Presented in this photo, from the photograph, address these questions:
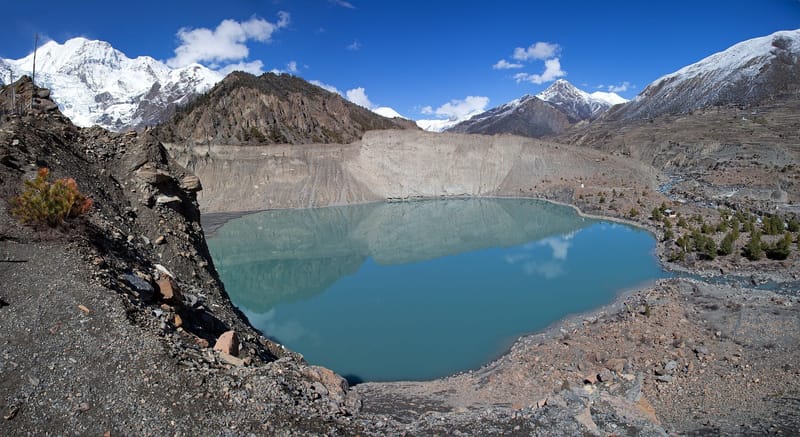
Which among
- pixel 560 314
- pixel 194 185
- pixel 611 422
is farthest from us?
pixel 560 314

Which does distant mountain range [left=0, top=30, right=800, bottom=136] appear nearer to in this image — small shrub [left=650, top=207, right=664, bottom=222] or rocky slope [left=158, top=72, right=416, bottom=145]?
rocky slope [left=158, top=72, right=416, bottom=145]

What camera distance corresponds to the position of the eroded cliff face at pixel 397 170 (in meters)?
53.1

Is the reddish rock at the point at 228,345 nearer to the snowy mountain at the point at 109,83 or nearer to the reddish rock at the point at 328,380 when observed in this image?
the reddish rock at the point at 328,380

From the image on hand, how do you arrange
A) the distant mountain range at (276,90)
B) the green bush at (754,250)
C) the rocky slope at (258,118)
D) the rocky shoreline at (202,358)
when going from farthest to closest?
the distant mountain range at (276,90), the rocky slope at (258,118), the green bush at (754,250), the rocky shoreline at (202,358)

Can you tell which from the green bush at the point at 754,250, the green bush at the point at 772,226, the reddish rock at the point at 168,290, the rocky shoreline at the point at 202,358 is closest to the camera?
the rocky shoreline at the point at 202,358

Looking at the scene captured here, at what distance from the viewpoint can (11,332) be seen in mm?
6246

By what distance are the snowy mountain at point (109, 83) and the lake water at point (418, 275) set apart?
12121cm

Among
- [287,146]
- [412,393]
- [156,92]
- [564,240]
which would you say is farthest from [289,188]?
[156,92]

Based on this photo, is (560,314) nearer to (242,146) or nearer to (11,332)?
(11,332)

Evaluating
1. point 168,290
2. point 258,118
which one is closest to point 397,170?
point 258,118

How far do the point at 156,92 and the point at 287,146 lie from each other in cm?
13661

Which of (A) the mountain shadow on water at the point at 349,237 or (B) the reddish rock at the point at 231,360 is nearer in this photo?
(B) the reddish rock at the point at 231,360

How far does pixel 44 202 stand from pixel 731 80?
14221cm

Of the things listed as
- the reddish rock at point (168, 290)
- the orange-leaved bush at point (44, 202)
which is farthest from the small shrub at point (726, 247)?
the orange-leaved bush at point (44, 202)
